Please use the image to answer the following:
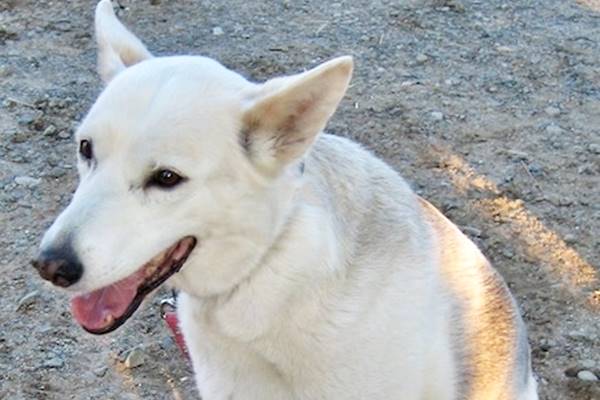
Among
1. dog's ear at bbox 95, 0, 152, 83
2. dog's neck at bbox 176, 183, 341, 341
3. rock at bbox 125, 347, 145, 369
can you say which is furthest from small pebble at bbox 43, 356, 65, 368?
dog's ear at bbox 95, 0, 152, 83

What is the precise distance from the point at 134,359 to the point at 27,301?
502 millimetres

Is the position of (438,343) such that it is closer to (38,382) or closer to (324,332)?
(324,332)

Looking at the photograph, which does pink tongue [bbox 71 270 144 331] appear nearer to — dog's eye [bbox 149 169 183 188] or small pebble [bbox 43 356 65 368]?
dog's eye [bbox 149 169 183 188]

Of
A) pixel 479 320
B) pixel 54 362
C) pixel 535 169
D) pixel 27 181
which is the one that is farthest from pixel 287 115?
pixel 535 169

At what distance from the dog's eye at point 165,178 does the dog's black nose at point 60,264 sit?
0.25 metres

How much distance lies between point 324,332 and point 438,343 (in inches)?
14.0

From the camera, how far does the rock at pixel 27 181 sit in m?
4.62

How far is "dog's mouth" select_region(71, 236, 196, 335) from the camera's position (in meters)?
2.55

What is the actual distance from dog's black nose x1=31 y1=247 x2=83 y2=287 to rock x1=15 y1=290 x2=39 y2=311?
65.0 inches

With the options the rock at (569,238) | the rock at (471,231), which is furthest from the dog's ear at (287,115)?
the rock at (569,238)

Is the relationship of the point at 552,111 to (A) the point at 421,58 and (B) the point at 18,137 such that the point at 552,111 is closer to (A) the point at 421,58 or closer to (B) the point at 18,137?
(A) the point at 421,58

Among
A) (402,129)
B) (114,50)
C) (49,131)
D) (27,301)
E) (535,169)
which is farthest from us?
(402,129)

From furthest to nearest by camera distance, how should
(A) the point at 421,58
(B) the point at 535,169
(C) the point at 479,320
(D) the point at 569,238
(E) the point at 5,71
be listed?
(A) the point at 421,58
(E) the point at 5,71
(B) the point at 535,169
(D) the point at 569,238
(C) the point at 479,320

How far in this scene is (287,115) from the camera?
99.5 inches
